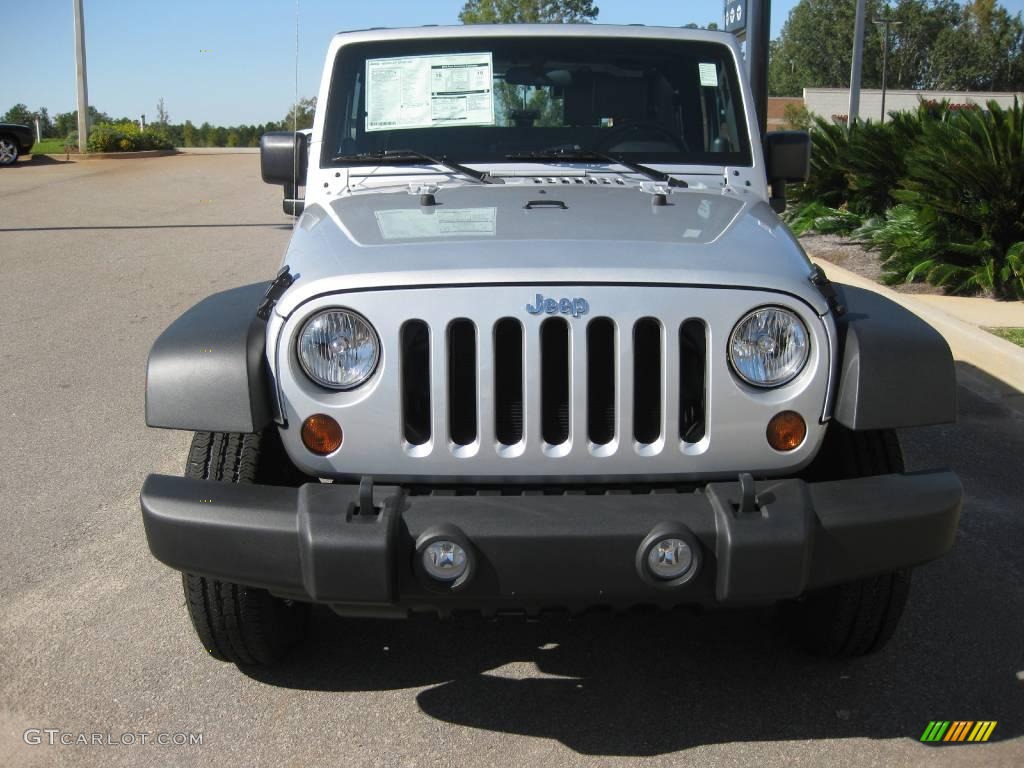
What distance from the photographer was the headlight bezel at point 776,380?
2.64 metres

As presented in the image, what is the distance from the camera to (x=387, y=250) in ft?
9.23

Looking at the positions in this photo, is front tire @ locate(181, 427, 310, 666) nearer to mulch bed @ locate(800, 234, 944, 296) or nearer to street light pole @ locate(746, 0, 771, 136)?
mulch bed @ locate(800, 234, 944, 296)

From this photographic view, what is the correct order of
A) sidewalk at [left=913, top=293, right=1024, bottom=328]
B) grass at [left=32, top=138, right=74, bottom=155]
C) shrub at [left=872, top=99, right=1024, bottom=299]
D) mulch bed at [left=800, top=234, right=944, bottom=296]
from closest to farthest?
sidewalk at [left=913, top=293, right=1024, bottom=328] → shrub at [left=872, top=99, right=1024, bottom=299] → mulch bed at [left=800, top=234, right=944, bottom=296] → grass at [left=32, top=138, right=74, bottom=155]

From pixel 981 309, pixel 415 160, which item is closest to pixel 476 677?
pixel 415 160

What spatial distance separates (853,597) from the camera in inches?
119

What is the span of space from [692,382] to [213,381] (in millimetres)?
1167

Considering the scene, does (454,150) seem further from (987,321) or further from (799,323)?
(987,321)

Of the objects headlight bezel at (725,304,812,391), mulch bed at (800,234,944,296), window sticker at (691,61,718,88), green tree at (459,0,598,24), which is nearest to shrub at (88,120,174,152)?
green tree at (459,0,598,24)

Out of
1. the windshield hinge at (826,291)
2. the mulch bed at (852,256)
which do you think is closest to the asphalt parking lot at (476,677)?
the windshield hinge at (826,291)

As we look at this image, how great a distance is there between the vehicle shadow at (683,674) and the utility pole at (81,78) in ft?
83.3

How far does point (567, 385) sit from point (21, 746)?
1.70m

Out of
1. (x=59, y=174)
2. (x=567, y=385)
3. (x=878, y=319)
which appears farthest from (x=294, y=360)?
(x=59, y=174)

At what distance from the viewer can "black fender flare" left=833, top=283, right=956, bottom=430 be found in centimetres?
265

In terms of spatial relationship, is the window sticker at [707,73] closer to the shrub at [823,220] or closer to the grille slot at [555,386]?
the grille slot at [555,386]
